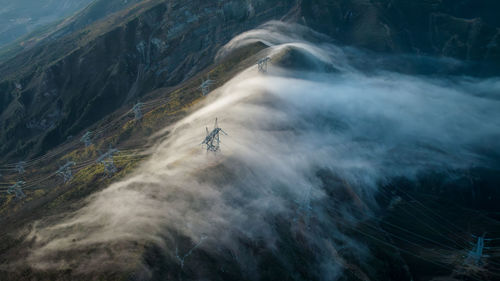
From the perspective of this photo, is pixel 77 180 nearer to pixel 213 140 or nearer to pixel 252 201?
pixel 213 140

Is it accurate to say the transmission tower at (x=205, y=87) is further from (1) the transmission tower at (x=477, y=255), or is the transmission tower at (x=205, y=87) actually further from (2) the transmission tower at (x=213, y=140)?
(1) the transmission tower at (x=477, y=255)

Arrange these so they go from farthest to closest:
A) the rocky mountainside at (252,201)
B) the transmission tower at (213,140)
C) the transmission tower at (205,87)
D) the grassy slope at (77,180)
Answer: the transmission tower at (205,87) < the transmission tower at (213,140) < the grassy slope at (77,180) < the rocky mountainside at (252,201)

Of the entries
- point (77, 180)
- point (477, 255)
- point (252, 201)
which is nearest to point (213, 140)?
point (252, 201)

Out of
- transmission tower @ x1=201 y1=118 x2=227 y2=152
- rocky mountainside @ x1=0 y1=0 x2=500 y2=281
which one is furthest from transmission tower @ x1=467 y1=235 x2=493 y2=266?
transmission tower @ x1=201 y1=118 x2=227 y2=152

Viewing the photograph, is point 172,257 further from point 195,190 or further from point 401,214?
point 401,214

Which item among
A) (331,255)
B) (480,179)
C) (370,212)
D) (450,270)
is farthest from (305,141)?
(480,179)

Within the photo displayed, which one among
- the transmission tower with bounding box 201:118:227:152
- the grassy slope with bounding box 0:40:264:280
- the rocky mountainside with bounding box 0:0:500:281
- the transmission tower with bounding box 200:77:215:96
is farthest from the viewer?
the transmission tower with bounding box 200:77:215:96

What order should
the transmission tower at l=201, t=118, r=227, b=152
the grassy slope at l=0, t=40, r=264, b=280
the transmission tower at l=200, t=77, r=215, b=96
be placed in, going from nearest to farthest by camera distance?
the grassy slope at l=0, t=40, r=264, b=280, the transmission tower at l=201, t=118, r=227, b=152, the transmission tower at l=200, t=77, r=215, b=96

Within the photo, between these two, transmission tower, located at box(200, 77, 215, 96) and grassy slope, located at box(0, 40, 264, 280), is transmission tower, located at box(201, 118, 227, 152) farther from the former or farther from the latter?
transmission tower, located at box(200, 77, 215, 96)

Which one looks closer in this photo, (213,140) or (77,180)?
(213,140)

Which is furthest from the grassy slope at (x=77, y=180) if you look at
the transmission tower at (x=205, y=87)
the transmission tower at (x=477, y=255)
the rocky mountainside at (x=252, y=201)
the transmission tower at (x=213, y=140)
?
the transmission tower at (x=477, y=255)

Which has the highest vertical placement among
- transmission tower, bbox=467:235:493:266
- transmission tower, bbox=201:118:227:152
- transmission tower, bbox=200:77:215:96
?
transmission tower, bbox=200:77:215:96
